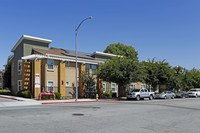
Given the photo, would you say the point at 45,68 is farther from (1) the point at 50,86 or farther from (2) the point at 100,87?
(2) the point at 100,87

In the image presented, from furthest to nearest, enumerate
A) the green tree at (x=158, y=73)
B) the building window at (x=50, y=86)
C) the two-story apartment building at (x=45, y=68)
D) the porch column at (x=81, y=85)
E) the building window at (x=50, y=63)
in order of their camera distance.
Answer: the green tree at (x=158, y=73), the porch column at (x=81, y=85), the building window at (x=50, y=63), the building window at (x=50, y=86), the two-story apartment building at (x=45, y=68)

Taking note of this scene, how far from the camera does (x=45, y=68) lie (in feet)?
94.6

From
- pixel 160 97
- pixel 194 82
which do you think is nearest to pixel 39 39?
pixel 160 97

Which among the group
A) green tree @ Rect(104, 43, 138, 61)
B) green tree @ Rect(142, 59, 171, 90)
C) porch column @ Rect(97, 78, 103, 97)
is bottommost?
porch column @ Rect(97, 78, 103, 97)

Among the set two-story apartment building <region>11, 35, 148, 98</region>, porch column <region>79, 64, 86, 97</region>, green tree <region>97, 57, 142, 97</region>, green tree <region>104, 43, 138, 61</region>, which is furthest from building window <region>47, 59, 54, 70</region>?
green tree <region>104, 43, 138, 61</region>

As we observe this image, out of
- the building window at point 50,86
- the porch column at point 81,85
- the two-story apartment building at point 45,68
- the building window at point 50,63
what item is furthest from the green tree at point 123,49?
the building window at point 50,86

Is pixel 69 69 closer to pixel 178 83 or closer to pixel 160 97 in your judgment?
pixel 160 97

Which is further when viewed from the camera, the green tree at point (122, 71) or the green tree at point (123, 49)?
the green tree at point (123, 49)

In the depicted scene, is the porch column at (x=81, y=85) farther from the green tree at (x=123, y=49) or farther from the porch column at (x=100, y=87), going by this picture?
the green tree at (x=123, y=49)

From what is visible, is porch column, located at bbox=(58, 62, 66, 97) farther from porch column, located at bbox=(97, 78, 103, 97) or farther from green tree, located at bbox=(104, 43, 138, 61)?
green tree, located at bbox=(104, 43, 138, 61)

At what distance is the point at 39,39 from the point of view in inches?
1275

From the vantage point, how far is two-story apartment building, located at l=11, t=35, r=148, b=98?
28625mm

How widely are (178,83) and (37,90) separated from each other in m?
27.1

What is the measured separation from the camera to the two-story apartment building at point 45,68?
28.6m
